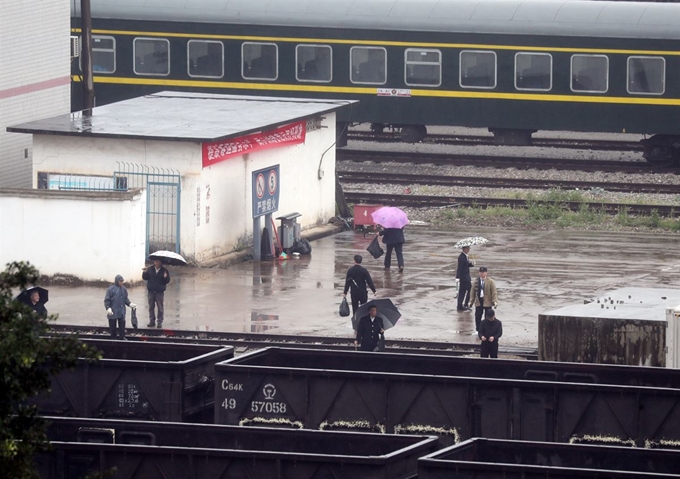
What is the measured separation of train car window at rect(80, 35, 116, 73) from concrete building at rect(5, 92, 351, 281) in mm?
7314

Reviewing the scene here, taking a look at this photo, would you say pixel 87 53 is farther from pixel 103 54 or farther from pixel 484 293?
pixel 484 293

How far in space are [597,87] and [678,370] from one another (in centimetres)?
1880

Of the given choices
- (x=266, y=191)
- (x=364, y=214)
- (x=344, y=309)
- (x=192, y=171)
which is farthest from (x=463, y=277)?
(x=364, y=214)

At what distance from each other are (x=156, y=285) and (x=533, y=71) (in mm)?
15331

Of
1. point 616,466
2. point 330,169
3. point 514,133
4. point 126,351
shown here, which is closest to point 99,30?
point 330,169

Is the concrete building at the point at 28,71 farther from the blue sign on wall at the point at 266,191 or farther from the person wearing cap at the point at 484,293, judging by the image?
the person wearing cap at the point at 484,293

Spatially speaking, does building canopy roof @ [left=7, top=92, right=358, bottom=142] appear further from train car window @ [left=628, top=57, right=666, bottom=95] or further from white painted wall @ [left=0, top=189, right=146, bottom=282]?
train car window @ [left=628, top=57, right=666, bottom=95]

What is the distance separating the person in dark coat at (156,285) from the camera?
20203mm

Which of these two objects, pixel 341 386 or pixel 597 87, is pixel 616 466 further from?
pixel 597 87

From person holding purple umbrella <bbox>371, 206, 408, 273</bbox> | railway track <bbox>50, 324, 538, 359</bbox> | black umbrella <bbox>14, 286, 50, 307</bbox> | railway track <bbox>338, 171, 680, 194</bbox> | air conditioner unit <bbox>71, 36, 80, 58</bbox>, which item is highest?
air conditioner unit <bbox>71, 36, 80, 58</bbox>

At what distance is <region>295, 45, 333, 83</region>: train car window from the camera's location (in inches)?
1341

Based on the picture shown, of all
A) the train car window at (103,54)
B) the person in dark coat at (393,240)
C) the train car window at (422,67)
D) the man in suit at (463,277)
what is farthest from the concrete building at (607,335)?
the train car window at (103,54)

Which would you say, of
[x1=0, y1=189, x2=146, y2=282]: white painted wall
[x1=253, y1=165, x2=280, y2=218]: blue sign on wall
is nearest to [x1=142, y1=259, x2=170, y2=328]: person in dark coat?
[x1=0, y1=189, x2=146, y2=282]: white painted wall

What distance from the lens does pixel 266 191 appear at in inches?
1041
